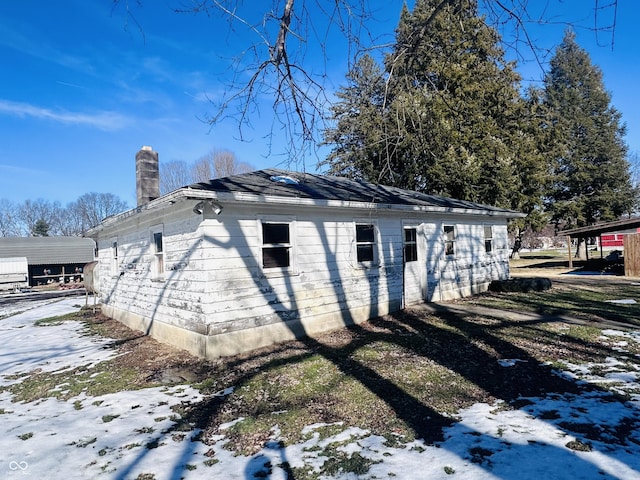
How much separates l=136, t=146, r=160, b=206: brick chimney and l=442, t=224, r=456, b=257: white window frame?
28.4ft

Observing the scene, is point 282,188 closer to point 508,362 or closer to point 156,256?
point 156,256

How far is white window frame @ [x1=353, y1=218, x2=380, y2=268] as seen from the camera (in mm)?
9266

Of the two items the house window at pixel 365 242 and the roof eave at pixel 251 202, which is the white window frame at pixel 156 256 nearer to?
the roof eave at pixel 251 202

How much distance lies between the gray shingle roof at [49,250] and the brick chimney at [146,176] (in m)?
27.1

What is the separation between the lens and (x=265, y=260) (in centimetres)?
759

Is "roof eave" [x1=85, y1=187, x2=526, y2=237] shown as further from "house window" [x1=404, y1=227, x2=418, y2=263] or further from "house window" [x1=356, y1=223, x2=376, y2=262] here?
"house window" [x1=404, y1=227, x2=418, y2=263]

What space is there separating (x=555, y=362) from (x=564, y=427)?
7.66ft

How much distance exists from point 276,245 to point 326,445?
4.51 m

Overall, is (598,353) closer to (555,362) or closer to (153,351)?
(555,362)

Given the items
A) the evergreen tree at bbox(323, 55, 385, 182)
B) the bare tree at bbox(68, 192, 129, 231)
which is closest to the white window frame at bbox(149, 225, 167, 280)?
the evergreen tree at bbox(323, 55, 385, 182)

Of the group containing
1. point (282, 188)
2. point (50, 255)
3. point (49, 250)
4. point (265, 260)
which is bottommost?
point (265, 260)

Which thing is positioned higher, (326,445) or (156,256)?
(156,256)

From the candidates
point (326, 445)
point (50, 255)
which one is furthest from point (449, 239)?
point (50, 255)

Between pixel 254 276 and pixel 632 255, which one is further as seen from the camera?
pixel 632 255
